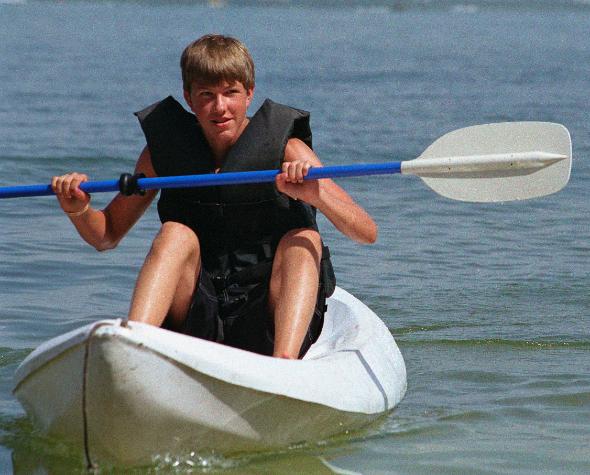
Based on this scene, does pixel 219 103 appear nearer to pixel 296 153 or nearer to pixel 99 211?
pixel 296 153

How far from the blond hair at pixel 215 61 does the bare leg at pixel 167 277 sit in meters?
0.46

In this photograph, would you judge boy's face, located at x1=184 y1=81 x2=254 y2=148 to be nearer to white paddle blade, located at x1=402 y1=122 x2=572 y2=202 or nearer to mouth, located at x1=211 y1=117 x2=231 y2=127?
mouth, located at x1=211 y1=117 x2=231 y2=127

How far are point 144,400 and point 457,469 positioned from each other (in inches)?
40.8

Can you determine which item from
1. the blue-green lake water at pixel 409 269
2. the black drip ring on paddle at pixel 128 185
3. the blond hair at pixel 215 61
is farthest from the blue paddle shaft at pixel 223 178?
the blue-green lake water at pixel 409 269

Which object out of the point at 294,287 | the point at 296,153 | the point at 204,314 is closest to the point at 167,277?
the point at 204,314

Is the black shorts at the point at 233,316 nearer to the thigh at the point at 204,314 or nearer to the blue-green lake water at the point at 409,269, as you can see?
the thigh at the point at 204,314

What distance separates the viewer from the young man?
384 cm

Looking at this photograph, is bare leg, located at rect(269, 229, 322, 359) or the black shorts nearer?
bare leg, located at rect(269, 229, 322, 359)

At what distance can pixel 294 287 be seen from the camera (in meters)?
3.85

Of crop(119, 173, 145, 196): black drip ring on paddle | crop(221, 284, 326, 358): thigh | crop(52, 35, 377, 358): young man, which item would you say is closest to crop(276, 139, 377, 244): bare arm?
crop(52, 35, 377, 358): young man

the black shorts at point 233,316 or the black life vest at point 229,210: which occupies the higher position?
the black life vest at point 229,210

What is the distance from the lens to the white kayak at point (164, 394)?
3250 millimetres

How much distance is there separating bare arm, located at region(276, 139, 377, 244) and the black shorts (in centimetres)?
34

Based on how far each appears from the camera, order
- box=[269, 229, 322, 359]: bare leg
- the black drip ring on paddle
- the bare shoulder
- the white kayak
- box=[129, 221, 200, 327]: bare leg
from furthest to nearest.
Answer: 1. the bare shoulder
2. the black drip ring on paddle
3. box=[269, 229, 322, 359]: bare leg
4. box=[129, 221, 200, 327]: bare leg
5. the white kayak
